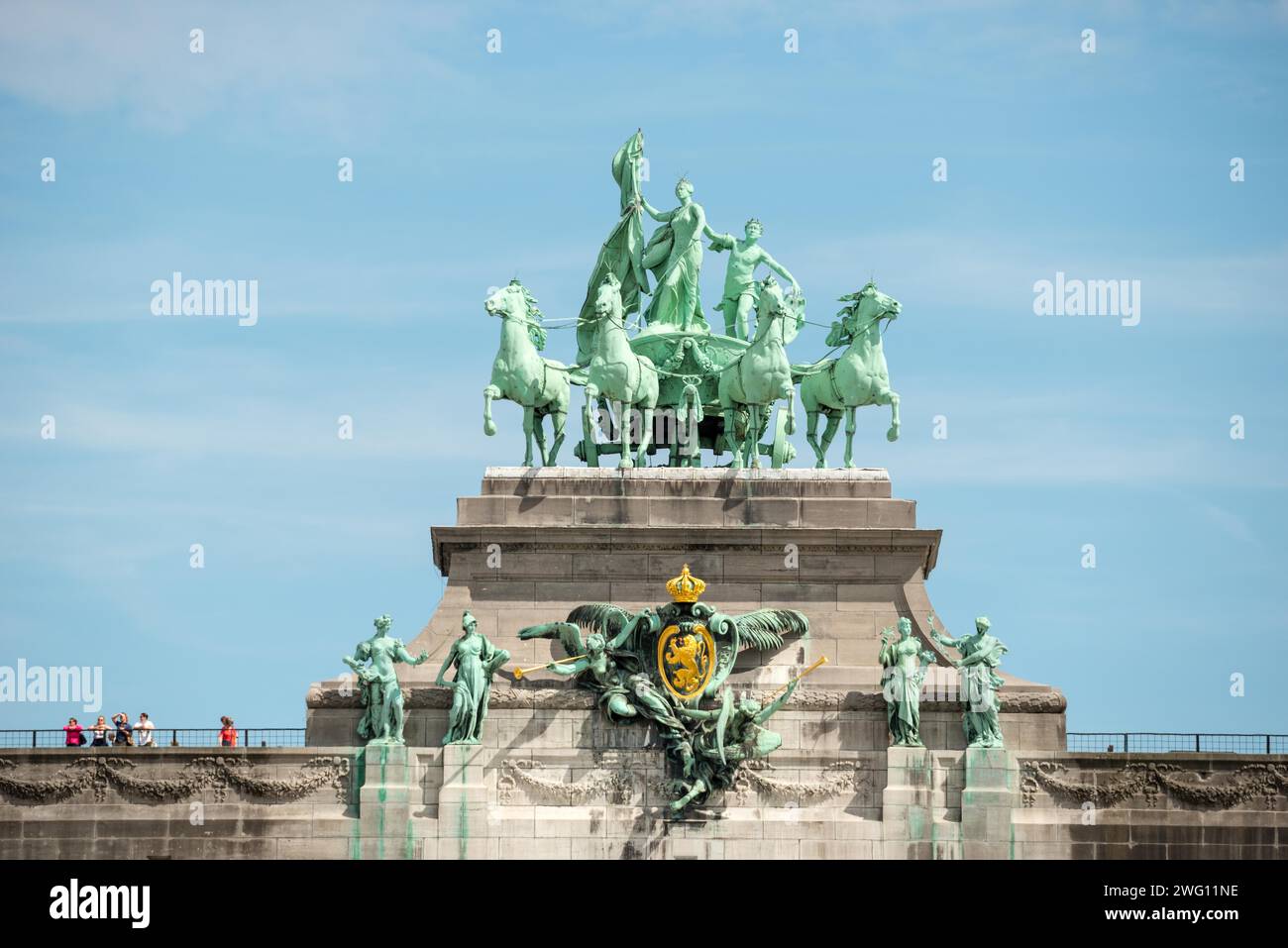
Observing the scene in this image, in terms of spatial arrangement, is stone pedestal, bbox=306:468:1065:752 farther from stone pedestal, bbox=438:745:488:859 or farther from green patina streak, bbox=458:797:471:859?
green patina streak, bbox=458:797:471:859

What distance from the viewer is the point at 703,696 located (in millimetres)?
70625

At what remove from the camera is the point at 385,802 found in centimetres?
6988

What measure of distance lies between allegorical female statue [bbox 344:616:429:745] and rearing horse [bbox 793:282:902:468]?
9.87 m

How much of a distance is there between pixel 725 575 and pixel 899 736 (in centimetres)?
488

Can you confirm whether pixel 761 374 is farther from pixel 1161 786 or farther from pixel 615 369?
pixel 1161 786

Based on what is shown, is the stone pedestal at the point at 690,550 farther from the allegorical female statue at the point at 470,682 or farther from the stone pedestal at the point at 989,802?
the stone pedestal at the point at 989,802

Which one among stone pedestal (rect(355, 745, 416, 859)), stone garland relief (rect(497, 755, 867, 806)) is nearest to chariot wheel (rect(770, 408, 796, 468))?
stone garland relief (rect(497, 755, 867, 806))

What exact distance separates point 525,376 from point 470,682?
690 cm

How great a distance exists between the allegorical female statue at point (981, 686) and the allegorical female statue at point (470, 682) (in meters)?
8.40

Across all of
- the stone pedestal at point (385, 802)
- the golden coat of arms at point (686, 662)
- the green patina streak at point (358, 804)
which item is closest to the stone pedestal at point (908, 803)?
the golden coat of arms at point (686, 662)

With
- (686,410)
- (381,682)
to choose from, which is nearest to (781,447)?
(686,410)
